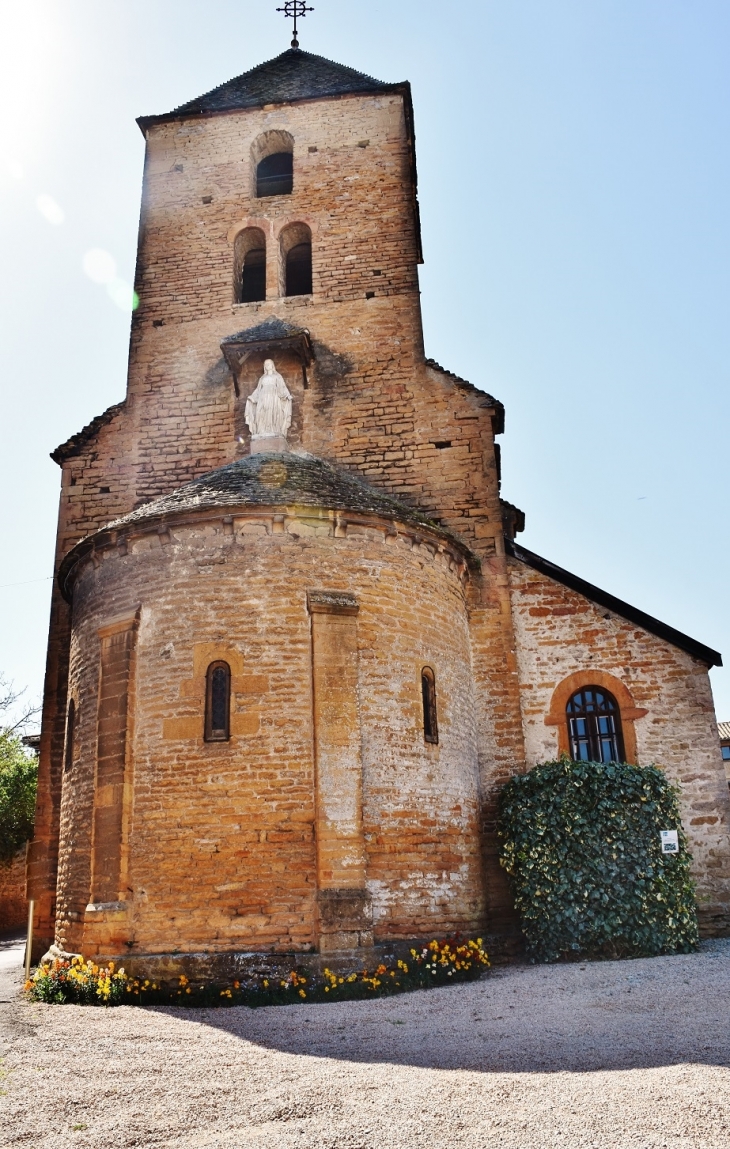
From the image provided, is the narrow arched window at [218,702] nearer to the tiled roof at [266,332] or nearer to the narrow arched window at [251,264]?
the tiled roof at [266,332]

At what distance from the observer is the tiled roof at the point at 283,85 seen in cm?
1930

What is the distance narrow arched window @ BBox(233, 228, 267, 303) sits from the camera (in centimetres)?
1811

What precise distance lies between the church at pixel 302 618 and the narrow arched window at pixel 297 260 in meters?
0.11

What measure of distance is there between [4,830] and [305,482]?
66.3ft

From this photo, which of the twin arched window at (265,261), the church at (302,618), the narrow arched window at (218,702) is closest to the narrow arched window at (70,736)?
the church at (302,618)

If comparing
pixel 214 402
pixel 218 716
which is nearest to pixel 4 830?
pixel 214 402

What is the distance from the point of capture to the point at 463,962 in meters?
10.2

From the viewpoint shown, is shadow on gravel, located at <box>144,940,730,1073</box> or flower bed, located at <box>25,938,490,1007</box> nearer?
shadow on gravel, located at <box>144,940,730,1073</box>

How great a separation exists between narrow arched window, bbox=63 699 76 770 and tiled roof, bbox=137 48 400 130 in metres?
14.2

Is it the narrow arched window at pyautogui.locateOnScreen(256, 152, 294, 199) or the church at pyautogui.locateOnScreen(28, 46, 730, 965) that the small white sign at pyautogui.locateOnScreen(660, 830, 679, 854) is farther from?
the narrow arched window at pyautogui.locateOnScreen(256, 152, 294, 199)

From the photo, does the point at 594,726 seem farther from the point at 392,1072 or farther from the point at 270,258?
the point at 270,258

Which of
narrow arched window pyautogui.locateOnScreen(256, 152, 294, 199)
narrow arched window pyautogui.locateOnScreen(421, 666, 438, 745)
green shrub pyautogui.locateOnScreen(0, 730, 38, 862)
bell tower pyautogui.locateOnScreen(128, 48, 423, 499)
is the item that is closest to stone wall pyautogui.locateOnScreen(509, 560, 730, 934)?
narrow arched window pyautogui.locateOnScreen(421, 666, 438, 745)

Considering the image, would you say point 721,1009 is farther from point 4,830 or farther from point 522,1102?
point 4,830

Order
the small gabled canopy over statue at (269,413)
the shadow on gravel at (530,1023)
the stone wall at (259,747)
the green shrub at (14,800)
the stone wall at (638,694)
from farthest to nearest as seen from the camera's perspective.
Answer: the green shrub at (14,800), the small gabled canopy over statue at (269,413), the stone wall at (638,694), the stone wall at (259,747), the shadow on gravel at (530,1023)
